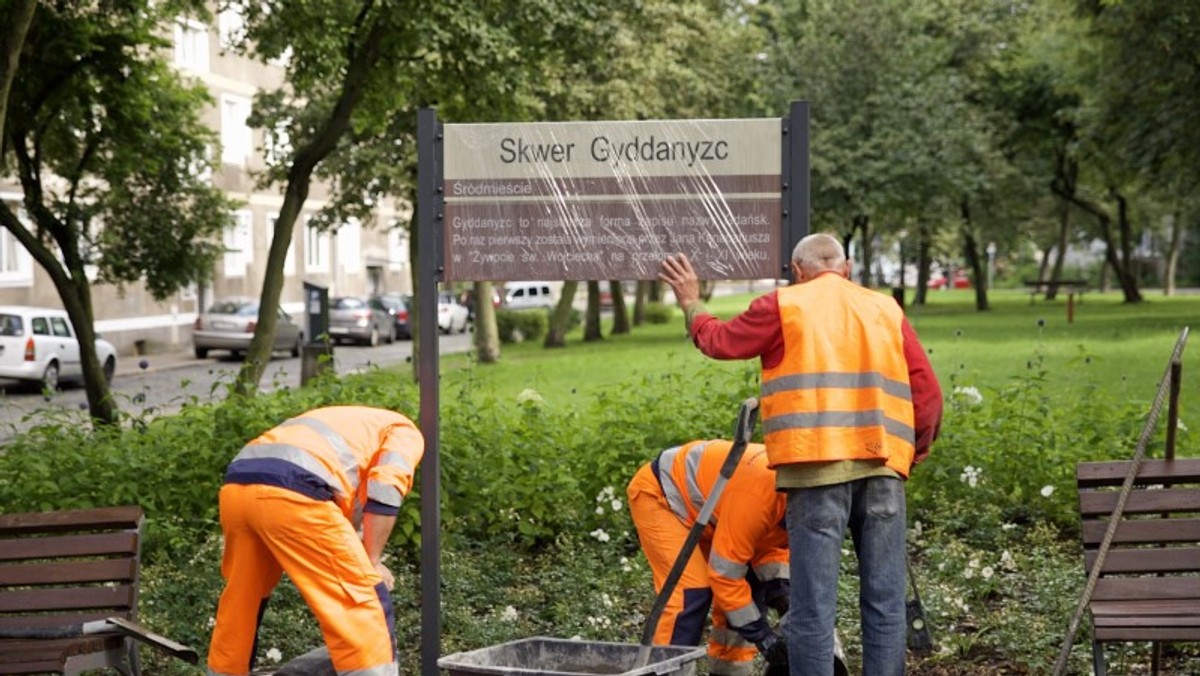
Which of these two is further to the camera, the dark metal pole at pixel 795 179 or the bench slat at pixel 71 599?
the dark metal pole at pixel 795 179

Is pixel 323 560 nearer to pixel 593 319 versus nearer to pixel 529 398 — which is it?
pixel 529 398

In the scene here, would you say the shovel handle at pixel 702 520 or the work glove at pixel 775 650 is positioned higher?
the shovel handle at pixel 702 520

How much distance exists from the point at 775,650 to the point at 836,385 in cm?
106

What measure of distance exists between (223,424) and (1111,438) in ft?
16.3

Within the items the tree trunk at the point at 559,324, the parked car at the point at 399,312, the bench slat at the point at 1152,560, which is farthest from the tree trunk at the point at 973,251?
the bench slat at the point at 1152,560

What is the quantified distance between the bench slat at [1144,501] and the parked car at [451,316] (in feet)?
156

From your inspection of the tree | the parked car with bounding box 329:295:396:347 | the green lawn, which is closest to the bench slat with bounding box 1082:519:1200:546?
the green lawn

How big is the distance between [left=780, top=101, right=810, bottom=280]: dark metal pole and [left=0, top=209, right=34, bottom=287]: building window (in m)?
31.9

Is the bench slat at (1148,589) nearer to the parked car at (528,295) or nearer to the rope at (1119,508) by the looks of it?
the rope at (1119,508)

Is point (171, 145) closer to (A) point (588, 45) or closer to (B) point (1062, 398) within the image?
(A) point (588, 45)

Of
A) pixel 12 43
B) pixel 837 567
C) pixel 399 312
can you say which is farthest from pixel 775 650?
pixel 399 312

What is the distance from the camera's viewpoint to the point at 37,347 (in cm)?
2944

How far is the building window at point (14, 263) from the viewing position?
120 feet

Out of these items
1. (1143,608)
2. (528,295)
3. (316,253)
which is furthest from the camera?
(528,295)
